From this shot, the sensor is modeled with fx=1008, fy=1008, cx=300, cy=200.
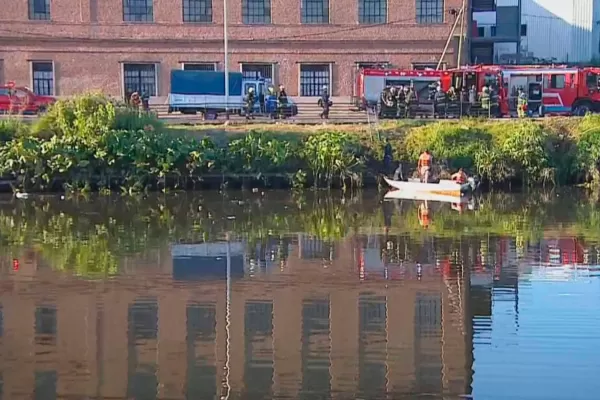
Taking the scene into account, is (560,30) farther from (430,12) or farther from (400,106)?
(400,106)

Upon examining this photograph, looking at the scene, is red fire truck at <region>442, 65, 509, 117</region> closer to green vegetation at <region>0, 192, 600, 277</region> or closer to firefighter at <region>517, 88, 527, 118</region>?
firefighter at <region>517, 88, 527, 118</region>

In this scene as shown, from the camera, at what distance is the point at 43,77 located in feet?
157

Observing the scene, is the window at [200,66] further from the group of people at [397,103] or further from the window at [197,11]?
the group of people at [397,103]

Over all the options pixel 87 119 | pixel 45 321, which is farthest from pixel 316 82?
pixel 45 321

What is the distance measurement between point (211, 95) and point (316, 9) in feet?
28.6

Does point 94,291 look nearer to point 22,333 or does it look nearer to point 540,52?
point 22,333

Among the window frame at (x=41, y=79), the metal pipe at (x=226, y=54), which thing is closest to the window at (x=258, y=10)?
the metal pipe at (x=226, y=54)

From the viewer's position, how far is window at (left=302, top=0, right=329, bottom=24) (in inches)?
1900

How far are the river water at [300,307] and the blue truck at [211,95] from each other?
1527cm

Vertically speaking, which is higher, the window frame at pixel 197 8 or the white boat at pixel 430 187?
the window frame at pixel 197 8

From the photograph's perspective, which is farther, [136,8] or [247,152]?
[136,8]

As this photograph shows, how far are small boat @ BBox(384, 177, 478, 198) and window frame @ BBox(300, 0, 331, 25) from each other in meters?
17.5

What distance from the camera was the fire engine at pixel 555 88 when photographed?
4072 centimetres

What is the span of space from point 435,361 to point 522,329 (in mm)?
1943
